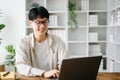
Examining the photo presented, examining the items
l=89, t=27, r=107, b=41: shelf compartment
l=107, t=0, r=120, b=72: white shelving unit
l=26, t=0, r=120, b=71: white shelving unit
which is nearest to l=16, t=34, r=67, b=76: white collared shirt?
l=107, t=0, r=120, b=72: white shelving unit

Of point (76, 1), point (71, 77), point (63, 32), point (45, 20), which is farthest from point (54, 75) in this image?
point (76, 1)

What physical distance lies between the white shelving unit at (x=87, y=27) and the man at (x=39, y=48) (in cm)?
259

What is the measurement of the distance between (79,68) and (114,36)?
3.30m

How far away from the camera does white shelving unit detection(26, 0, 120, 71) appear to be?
15.6 ft

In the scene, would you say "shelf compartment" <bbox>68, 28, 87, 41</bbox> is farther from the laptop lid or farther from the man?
the laptop lid

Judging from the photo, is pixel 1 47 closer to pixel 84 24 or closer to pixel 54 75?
pixel 84 24

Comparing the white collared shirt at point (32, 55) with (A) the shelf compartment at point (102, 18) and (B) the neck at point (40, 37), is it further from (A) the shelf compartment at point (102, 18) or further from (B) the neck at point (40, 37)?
(A) the shelf compartment at point (102, 18)

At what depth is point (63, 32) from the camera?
4785 mm

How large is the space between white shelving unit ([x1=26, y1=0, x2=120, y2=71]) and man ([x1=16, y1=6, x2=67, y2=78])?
2587mm

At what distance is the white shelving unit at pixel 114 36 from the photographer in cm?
426

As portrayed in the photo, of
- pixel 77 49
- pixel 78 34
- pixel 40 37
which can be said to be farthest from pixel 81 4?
pixel 40 37

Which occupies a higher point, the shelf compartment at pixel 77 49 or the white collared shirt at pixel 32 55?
the white collared shirt at pixel 32 55

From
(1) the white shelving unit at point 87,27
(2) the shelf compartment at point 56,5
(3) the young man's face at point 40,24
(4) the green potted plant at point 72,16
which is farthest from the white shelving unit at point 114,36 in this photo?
(3) the young man's face at point 40,24

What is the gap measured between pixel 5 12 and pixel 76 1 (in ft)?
5.63
